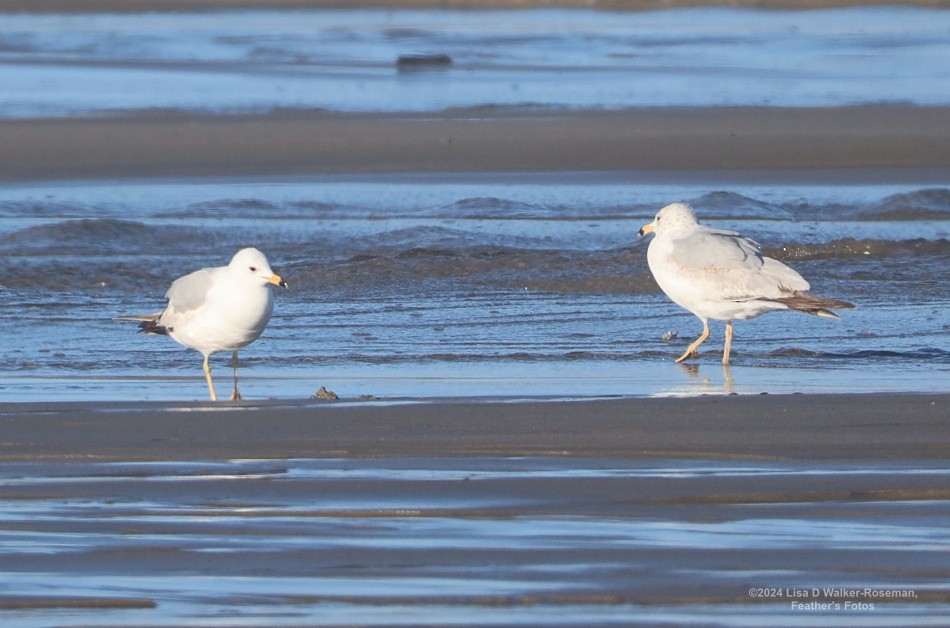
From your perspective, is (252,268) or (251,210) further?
(251,210)

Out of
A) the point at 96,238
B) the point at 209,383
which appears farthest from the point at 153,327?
the point at 96,238

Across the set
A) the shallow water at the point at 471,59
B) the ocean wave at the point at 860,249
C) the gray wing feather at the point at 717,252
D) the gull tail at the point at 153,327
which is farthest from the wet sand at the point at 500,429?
the shallow water at the point at 471,59

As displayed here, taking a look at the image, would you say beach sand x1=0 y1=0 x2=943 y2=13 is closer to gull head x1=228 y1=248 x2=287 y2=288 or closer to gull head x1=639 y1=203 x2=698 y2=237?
gull head x1=639 y1=203 x2=698 y2=237

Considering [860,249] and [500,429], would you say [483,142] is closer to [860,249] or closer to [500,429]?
[860,249]

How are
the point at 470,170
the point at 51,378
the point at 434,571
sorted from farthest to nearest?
1. the point at 470,170
2. the point at 51,378
3. the point at 434,571

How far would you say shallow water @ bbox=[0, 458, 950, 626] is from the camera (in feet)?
12.1

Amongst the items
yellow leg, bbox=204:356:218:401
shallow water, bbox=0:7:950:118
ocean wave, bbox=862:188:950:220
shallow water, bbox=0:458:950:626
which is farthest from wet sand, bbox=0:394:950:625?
shallow water, bbox=0:7:950:118

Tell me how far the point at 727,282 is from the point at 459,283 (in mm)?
2475

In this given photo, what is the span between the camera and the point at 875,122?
15.8 meters

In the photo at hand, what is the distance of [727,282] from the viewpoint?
7.39 meters

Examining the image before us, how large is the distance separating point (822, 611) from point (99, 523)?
2020 millimetres

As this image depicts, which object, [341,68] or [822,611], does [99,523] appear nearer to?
[822,611]

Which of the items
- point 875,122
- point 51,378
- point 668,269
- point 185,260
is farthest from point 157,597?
point 875,122

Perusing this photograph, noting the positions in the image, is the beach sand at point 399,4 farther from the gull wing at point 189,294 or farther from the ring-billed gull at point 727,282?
the gull wing at point 189,294
